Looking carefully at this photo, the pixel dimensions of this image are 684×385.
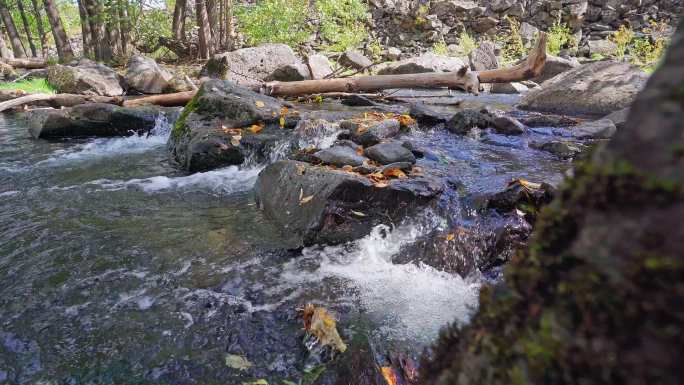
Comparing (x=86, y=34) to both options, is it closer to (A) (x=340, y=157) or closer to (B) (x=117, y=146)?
(B) (x=117, y=146)

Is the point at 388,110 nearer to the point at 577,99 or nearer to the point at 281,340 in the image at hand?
the point at 577,99

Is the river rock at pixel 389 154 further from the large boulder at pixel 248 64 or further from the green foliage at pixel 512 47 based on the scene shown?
the green foliage at pixel 512 47

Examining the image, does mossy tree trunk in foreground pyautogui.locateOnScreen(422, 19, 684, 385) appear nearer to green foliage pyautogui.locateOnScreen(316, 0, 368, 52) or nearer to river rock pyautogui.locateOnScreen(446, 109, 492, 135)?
river rock pyautogui.locateOnScreen(446, 109, 492, 135)

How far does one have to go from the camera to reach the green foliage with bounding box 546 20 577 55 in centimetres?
1691

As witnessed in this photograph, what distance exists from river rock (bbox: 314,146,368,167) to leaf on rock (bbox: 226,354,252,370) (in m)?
2.44

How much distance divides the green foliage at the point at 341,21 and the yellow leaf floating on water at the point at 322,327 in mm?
16013

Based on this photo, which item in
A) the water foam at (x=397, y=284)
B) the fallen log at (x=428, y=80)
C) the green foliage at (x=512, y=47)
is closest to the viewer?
the water foam at (x=397, y=284)

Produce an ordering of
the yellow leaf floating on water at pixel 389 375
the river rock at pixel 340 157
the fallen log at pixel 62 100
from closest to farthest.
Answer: the yellow leaf floating on water at pixel 389 375, the river rock at pixel 340 157, the fallen log at pixel 62 100

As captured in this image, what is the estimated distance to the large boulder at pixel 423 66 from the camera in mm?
12547

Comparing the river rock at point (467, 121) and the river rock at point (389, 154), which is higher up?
the river rock at point (467, 121)

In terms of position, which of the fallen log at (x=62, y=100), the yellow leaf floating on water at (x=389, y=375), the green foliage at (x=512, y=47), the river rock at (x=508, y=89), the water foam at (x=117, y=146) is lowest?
the yellow leaf floating on water at (x=389, y=375)

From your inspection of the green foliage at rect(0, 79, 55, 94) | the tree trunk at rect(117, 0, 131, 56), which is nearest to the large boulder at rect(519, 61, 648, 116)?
the green foliage at rect(0, 79, 55, 94)

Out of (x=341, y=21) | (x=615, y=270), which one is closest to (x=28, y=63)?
(x=341, y=21)

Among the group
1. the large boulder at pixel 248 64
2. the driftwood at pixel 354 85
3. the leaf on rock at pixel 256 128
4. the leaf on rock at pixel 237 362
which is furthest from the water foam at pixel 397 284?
the large boulder at pixel 248 64
